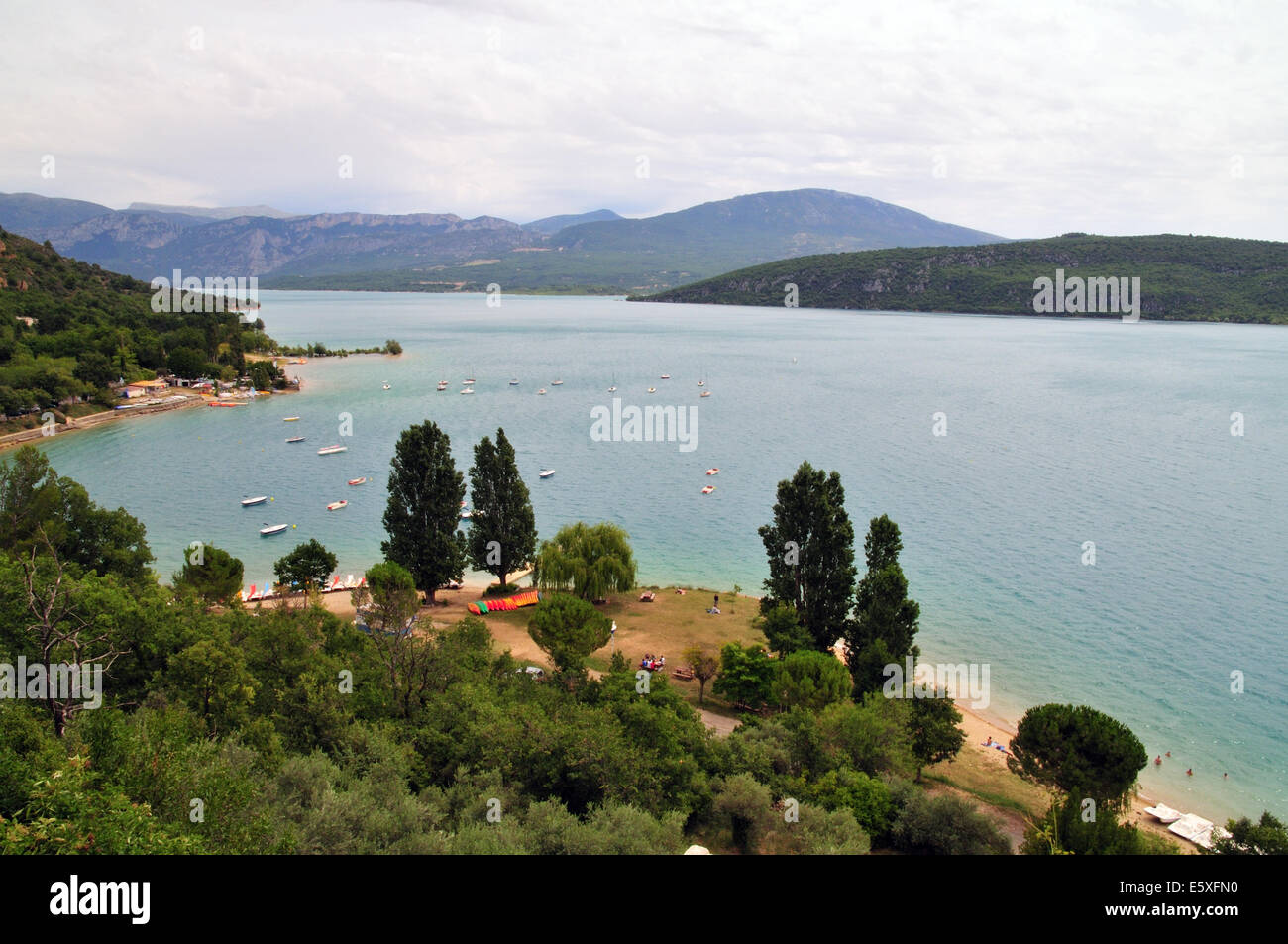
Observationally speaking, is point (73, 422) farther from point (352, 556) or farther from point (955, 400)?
point (955, 400)

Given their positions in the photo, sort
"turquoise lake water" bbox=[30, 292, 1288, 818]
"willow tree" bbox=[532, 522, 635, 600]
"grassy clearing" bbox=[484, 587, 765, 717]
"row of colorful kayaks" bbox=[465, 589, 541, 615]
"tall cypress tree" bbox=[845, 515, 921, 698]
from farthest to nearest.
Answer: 1. "willow tree" bbox=[532, 522, 635, 600]
2. "row of colorful kayaks" bbox=[465, 589, 541, 615]
3. "turquoise lake water" bbox=[30, 292, 1288, 818]
4. "grassy clearing" bbox=[484, 587, 765, 717]
5. "tall cypress tree" bbox=[845, 515, 921, 698]

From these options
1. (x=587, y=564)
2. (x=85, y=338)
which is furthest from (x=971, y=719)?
(x=85, y=338)

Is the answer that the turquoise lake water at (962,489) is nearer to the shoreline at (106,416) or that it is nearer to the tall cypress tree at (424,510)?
the shoreline at (106,416)

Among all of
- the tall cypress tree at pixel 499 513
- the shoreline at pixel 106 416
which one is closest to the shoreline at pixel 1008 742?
the tall cypress tree at pixel 499 513

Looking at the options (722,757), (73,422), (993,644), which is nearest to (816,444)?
(993,644)

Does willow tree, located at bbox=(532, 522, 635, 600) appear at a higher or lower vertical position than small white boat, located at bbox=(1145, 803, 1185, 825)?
higher

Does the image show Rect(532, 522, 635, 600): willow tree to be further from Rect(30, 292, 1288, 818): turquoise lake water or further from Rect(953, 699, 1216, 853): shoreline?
Rect(953, 699, 1216, 853): shoreline

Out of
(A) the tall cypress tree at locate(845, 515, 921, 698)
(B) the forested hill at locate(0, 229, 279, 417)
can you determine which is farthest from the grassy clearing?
(B) the forested hill at locate(0, 229, 279, 417)
